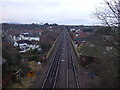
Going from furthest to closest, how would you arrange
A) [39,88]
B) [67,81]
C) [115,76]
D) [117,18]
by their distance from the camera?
[67,81]
[39,88]
[115,76]
[117,18]

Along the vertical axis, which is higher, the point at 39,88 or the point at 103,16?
the point at 103,16

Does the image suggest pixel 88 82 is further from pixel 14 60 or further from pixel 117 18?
pixel 117 18

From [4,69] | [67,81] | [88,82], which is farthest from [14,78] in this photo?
[88,82]

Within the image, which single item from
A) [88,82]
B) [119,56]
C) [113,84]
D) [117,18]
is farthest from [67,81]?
[117,18]

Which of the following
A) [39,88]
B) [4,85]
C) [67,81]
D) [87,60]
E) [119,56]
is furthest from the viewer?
[87,60]

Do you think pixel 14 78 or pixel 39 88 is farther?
pixel 14 78

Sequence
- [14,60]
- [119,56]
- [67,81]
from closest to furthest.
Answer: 1. [119,56]
2. [67,81]
3. [14,60]

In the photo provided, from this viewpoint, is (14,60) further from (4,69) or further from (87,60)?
(87,60)

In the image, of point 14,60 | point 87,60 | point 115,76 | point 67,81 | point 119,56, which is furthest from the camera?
point 87,60

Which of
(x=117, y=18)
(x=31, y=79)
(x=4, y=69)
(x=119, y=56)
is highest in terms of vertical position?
(x=117, y=18)
